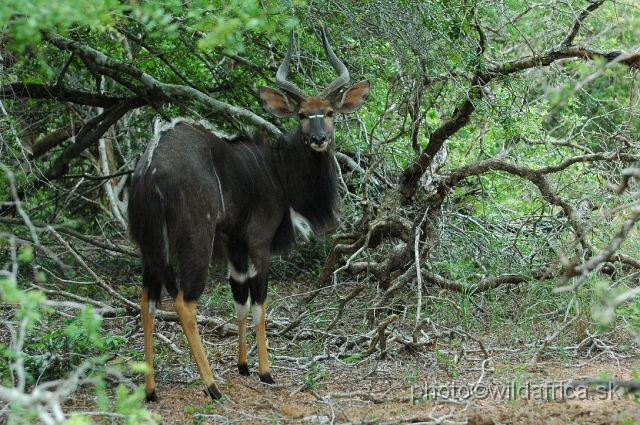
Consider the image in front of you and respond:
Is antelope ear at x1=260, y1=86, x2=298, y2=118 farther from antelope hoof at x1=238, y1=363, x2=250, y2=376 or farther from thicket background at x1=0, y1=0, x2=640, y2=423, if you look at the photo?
antelope hoof at x1=238, y1=363, x2=250, y2=376

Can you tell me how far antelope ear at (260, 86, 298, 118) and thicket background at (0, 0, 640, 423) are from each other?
16.3 inches

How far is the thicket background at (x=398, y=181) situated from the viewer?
5.18 metres

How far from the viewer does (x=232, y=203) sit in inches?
204

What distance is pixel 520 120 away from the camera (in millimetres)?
5859

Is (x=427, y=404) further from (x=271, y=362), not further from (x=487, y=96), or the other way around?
(x=487, y=96)

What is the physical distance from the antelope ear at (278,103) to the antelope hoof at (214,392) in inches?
95.6

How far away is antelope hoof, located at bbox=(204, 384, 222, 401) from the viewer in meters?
4.61

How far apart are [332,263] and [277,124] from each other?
1.58 m

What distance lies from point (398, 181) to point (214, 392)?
291cm

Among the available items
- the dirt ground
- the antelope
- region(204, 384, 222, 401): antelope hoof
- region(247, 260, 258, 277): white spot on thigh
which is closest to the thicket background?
the dirt ground

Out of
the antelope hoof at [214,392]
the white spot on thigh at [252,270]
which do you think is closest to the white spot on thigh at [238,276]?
the white spot on thigh at [252,270]

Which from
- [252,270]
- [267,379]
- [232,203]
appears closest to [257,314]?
[252,270]

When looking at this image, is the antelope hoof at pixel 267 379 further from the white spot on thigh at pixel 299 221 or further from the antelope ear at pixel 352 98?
the antelope ear at pixel 352 98

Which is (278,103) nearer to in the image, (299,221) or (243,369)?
(299,221)
